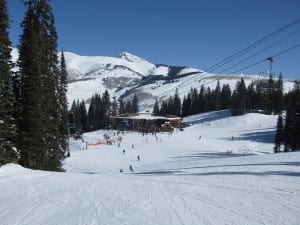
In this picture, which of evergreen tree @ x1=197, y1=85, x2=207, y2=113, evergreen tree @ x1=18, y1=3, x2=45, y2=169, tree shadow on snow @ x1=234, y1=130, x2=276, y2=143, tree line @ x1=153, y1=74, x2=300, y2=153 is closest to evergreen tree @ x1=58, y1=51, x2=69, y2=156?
evergreen tree @ x1=18, y1=3, x2=45, y2=169

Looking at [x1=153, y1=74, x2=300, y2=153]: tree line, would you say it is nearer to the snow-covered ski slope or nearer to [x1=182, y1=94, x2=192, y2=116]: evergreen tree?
[x1=182, y1=94, x2=192, y2=116]: evergreen tree

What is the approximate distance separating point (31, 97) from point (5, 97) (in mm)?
4195

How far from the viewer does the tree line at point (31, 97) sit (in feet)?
72.9

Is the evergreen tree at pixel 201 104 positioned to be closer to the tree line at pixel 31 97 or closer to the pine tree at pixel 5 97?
the tree line at pixel 31 97

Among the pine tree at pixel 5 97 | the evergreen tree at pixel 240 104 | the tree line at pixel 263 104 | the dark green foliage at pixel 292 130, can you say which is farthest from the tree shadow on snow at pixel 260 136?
the pine tree at pixel 5 97

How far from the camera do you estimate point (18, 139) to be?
84.5 ft

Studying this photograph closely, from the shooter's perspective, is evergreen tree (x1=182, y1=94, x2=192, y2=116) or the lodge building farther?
evergreen tree (x1=182, y1=94, x2=192, y2=116)

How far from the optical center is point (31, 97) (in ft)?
86.0

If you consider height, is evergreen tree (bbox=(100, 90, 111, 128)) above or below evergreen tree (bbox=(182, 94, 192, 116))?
below

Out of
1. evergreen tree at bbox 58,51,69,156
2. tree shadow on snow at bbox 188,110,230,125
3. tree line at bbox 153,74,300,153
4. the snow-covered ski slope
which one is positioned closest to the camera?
the snow-covered ski slope

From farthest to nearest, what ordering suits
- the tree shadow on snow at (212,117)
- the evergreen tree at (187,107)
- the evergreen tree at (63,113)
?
1. the evergreen tree at (187,107)
2. the tree shadow on snow at (212,117)
3. the evergreen tree at (63,113)

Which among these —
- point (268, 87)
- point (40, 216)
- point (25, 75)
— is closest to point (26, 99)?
point (25, 75)

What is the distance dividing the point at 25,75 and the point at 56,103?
7.13 m

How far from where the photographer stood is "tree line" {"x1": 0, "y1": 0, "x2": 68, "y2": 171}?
22.2 meters
